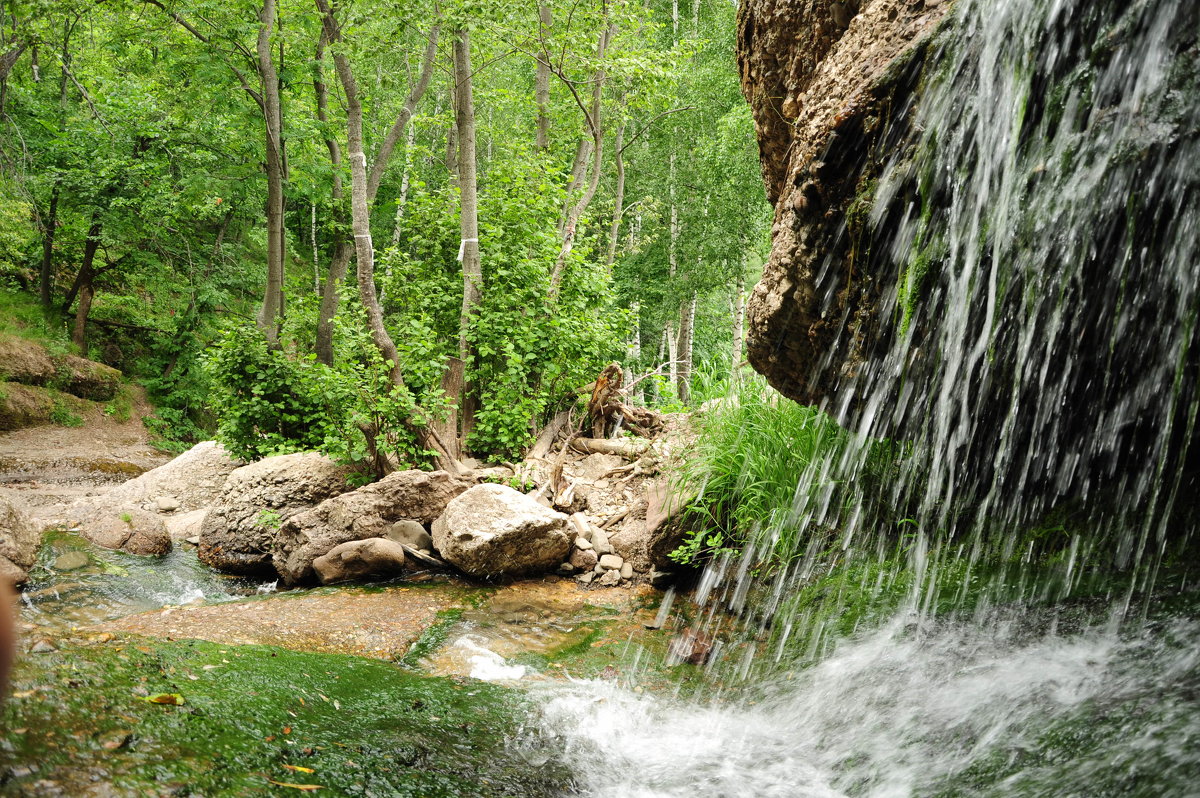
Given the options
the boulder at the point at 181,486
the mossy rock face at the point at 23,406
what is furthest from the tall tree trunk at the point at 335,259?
the mossy rock face at the point at 23,406

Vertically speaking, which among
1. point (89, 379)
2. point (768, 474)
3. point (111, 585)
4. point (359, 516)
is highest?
point (768, 474)

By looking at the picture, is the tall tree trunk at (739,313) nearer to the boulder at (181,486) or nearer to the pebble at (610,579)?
the pebble at (610,579)

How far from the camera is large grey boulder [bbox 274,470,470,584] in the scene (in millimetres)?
7609

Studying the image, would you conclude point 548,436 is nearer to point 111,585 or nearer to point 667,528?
point 667,528

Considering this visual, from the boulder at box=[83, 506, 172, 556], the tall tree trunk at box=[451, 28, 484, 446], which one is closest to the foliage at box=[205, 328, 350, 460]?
the boulder at box=[83, 506, 172, 556]

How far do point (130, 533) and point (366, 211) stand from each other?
15.9 feet

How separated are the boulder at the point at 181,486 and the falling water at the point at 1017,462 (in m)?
8.95

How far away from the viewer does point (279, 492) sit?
8914 millimetres

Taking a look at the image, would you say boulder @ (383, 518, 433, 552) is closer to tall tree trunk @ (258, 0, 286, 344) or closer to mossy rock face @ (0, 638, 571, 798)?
mossy rock face @ (0, 638, 571, 798)

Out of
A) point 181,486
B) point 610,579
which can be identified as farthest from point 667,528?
point 181,486

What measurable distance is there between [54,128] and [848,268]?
66.9 ft

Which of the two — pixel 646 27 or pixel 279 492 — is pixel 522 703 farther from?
pixel 646 27

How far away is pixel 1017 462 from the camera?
3.94m

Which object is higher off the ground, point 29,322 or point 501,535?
point 501,535
